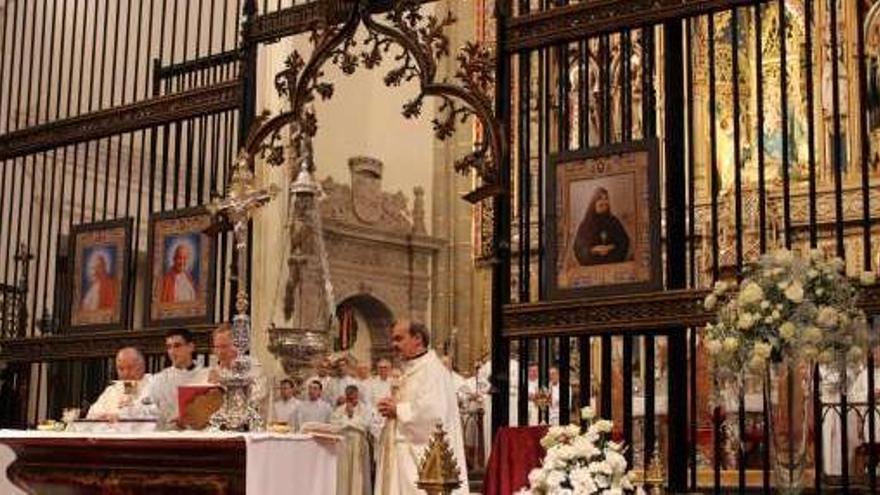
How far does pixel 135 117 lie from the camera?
11.5 meters

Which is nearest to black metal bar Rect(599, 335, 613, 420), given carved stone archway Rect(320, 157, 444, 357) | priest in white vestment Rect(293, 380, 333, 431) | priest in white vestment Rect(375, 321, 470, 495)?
priest in white vestment Rect(375, 321, 470, 495)

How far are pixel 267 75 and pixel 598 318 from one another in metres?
9.59

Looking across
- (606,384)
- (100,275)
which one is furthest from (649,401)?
(100,275)

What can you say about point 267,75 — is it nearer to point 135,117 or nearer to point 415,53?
point 135,117

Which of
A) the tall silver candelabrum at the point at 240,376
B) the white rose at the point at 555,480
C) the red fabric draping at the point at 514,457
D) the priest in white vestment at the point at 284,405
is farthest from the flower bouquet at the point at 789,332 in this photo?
the priest in white vestment at the point at 284,405

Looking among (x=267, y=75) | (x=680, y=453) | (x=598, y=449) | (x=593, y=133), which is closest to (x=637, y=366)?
(x=593, y=133)

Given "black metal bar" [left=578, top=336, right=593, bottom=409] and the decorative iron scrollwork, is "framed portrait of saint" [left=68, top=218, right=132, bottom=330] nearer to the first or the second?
the decorative iron scrollwork

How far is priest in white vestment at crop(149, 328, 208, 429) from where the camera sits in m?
9.35

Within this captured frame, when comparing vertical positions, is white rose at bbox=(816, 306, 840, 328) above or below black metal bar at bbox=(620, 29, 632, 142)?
below

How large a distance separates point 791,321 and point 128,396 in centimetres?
485

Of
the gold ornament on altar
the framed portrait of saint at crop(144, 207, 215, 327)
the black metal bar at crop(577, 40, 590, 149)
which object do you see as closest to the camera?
the gold ornament on altar

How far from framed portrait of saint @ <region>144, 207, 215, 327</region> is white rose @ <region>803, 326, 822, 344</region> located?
5616 millimetres

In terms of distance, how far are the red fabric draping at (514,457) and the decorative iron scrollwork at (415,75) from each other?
1.67 m

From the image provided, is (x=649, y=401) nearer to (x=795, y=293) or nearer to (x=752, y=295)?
(x=752, y=295)
